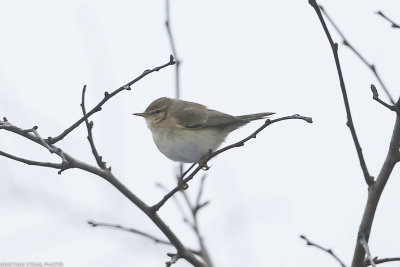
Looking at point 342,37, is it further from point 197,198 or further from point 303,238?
point 197,198

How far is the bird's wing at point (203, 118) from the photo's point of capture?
5988 mm

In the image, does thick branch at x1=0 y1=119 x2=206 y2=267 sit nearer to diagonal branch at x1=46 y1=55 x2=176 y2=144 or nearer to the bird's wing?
diagonal branch at x1=46 y1=55 x2=176 y2=144

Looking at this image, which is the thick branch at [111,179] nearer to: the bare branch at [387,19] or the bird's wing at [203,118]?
the bare branch at [387,19]

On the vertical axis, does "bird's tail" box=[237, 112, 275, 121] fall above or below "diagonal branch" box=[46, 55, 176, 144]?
below

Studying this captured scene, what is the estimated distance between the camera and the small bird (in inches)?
229

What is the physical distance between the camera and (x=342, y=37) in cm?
314

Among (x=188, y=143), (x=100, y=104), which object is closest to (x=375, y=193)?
(x=100, y=104)

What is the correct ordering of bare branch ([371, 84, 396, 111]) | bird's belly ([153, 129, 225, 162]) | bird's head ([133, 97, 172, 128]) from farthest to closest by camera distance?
bird's head ([133, 97, 172, 128]), bird's belly ([153, 129, 225, 162]), bare branch ([371, 84, 396, 111])

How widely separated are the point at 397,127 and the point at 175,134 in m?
3.52

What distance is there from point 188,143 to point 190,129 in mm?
315

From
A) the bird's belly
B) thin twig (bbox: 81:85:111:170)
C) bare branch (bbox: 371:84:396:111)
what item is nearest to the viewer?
bare branch (bbox: 371:84:396:111)

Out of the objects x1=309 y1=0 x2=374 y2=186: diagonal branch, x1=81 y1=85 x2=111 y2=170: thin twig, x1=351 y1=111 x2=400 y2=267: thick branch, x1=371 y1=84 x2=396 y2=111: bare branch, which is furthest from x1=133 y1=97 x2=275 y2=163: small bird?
x1=351 y1=111 x2=400 y2=267: thick branch

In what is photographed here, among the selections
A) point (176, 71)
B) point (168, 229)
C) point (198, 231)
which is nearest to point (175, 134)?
point (176, 71)

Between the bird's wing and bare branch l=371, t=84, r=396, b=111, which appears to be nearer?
bare branch l=371, t=84, r=396, b=111
